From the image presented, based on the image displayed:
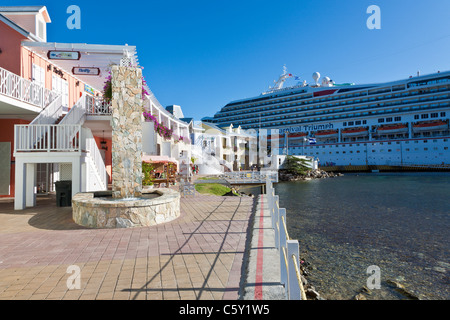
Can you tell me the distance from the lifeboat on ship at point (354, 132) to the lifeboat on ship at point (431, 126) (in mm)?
9096

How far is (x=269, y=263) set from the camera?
420cm

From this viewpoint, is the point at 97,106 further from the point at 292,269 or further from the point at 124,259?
the point at 292,269

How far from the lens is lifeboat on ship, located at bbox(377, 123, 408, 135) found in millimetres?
55906

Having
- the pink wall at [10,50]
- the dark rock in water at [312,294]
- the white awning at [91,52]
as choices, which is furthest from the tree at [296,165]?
the dark rock in water at [312,294]

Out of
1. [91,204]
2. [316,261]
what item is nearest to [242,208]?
[316,261]

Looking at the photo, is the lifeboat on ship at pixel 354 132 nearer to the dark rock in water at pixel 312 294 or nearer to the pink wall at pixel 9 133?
the dark rock in water at pixel 312 294

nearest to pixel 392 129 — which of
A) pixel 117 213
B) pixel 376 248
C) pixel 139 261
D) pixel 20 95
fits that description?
pixel 376 248

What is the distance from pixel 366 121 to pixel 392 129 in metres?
5.92

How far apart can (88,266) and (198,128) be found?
3451 cm

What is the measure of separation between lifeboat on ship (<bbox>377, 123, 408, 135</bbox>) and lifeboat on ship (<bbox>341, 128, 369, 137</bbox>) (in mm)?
2644

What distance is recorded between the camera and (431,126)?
5312 cm

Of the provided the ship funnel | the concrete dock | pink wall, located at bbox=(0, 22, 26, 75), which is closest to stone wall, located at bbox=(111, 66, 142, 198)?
the concrete dock
